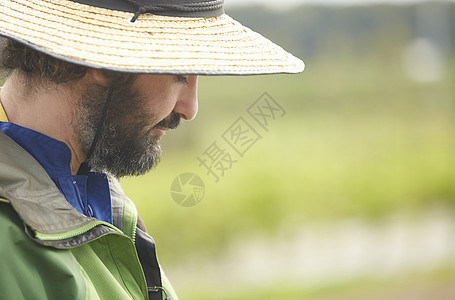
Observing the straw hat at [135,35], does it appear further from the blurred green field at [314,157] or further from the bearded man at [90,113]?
the blurred green field at [314,157]

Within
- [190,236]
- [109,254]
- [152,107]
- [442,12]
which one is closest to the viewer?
[109,254]

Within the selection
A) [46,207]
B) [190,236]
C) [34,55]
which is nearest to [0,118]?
[34,55]

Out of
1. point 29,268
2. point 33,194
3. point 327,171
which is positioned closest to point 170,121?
point 33,194

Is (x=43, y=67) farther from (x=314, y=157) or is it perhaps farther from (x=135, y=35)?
(x=314, y=157)

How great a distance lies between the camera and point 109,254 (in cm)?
148

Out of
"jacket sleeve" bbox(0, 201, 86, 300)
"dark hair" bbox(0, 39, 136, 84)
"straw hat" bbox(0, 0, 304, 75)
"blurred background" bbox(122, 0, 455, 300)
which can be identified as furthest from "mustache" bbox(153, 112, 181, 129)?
"blurred background" bbox(122, 0, 455, 300)

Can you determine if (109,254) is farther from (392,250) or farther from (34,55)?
(392,250)

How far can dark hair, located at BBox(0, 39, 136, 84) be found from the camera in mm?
1526

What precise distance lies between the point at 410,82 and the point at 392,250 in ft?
13.1

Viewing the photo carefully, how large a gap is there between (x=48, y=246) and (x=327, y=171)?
676 centimetres

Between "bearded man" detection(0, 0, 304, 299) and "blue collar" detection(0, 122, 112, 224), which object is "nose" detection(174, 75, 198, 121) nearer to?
"bearded man" detection(0, 0, 304, 299)

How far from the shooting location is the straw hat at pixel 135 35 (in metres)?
1.33

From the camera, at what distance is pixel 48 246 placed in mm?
1317

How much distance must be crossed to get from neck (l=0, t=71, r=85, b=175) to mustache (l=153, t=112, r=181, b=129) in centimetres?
22
